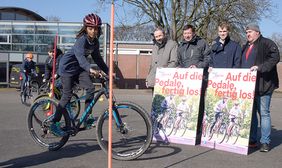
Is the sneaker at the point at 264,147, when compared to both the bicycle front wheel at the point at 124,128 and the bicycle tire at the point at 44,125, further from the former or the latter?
the bicycle tire at the point at 44,125

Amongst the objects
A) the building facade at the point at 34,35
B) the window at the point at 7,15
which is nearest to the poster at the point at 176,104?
the building facade at the point at 34,35

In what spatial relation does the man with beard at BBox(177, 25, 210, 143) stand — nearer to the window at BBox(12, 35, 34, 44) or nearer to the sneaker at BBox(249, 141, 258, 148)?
the sneaker at BBox(249, 141, 258, 148)

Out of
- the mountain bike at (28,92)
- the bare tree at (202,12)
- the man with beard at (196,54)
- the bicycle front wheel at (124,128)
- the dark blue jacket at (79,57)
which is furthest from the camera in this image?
the bare tree at (202,12)

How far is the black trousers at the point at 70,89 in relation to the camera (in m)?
6.26

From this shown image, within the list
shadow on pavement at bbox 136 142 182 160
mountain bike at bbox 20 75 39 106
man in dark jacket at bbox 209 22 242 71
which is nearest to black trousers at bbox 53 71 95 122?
shadow on pavement at bbox 136 142 182 160

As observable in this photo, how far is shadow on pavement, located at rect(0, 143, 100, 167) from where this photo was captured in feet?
18.5

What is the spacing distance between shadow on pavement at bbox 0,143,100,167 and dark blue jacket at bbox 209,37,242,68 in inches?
97.8

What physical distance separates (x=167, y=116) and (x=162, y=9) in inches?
729

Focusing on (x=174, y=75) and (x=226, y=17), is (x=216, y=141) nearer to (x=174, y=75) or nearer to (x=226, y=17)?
(x=174, y=75)

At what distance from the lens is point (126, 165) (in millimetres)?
5578

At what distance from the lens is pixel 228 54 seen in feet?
22.6

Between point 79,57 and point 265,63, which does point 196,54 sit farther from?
point 79,57

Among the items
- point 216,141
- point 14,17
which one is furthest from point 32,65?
point 14,17

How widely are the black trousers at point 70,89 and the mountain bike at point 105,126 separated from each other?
8cm
